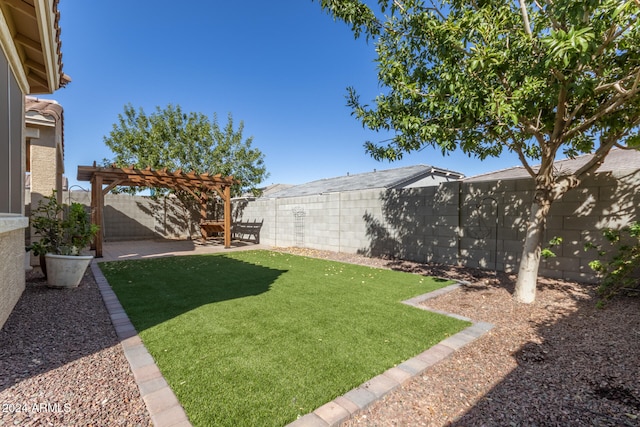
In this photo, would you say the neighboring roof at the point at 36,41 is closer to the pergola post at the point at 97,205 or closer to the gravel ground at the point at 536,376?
the pergola post at the point at 97,205

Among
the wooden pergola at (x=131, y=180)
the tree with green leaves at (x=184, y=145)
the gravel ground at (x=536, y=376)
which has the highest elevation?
the tree with green leaves at (x=184, y=145)

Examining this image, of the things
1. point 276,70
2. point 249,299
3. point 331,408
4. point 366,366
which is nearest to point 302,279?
point 249,299

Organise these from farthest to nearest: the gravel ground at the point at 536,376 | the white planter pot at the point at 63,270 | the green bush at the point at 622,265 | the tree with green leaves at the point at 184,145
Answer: the tree with green leaves at the point at 184,145 → the white planter pot at the point at 63,270 → the green bush at the point at 622,265 → the gravel ground at the point at 536,376

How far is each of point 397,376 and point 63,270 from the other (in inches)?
237

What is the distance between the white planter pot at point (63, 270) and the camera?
17.0 feet

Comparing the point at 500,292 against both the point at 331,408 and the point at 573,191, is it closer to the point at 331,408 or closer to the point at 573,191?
the point at 573,191

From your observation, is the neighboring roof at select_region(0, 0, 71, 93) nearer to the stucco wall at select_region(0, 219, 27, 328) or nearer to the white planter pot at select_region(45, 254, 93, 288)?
the stucco wall at select_region(0, 219, 27, 328)

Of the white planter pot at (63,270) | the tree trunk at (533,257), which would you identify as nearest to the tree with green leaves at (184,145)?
the white planter pot at (63,270)

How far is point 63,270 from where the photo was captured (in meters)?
5.22

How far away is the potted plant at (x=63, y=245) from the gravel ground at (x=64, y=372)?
3.55ft

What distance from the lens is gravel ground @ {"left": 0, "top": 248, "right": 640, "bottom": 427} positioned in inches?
81.4

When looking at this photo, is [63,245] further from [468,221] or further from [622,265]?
[622,265]

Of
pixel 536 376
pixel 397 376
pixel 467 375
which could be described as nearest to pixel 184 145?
pixel 397 376

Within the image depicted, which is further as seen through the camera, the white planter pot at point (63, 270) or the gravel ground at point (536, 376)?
the white planter pot at point (63, 270)
